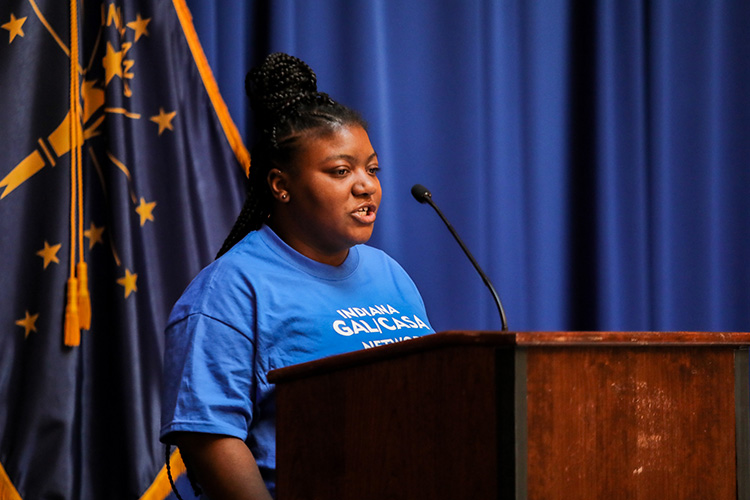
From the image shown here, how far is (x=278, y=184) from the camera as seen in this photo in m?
1.32

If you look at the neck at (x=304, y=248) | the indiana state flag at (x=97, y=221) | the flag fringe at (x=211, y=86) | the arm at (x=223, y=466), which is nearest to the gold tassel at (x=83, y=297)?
the indiana state flag at (x=97, y=221)

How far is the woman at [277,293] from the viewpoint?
3.51 ft

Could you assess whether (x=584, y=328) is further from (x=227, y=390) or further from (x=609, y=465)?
(x=609, y=465)

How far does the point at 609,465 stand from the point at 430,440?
17 cm

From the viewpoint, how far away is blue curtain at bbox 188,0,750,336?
205cm

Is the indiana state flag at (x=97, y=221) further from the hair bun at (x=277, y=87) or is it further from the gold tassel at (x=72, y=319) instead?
the hair bun at (x=277, y=87)

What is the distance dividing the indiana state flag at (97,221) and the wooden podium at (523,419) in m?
0.98

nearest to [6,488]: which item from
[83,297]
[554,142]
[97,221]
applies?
[83,297]

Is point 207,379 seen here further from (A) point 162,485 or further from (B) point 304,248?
(A) point 162,485

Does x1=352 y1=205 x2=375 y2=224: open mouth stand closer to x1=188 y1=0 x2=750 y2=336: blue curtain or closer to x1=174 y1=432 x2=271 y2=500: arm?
x1=174 y1=432 x2=271 y2=500: arm

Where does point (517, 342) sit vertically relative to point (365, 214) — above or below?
below

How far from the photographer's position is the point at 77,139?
1.75 meters

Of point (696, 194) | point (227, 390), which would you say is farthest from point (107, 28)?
point (696, 194)

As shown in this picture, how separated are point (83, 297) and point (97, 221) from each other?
19cm
